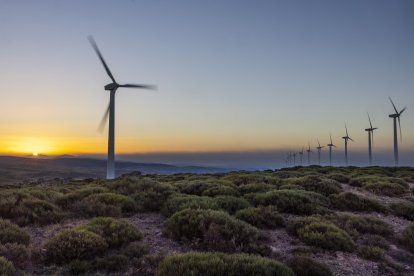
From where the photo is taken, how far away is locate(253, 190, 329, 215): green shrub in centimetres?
1635

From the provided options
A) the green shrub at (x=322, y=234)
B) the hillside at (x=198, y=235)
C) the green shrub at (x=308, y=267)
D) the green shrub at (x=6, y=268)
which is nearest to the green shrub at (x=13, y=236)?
the hillside at (x=198, y=235)

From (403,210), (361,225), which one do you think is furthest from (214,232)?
(403,210)

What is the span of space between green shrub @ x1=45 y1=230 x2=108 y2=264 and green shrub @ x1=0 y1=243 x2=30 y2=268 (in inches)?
21.9

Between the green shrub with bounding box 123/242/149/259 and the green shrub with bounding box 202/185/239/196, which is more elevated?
the green shrub with bounding box 202/185/239/196

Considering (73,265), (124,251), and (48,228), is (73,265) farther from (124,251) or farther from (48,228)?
(48,228)

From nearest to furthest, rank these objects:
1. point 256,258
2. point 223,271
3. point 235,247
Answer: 1. point 223,271
2. point 256,258
3. point 235,247

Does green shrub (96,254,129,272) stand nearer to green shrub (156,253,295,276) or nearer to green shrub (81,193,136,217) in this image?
green shrub (156,253,295,276)

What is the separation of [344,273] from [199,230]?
4.56 m

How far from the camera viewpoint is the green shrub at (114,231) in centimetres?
1127

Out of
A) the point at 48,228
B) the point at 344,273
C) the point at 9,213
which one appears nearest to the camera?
the point at 344,273

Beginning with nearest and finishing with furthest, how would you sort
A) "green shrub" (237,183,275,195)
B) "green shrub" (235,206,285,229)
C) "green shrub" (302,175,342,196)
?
"green shrub" (235,206,285,229)
"green shrub" (237,183,275,195)
"green shrub" (302,175,342,196)

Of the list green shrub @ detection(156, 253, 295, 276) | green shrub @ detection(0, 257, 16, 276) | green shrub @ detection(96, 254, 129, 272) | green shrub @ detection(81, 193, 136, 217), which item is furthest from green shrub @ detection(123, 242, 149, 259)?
green shrub @ detection(81, 193, 136, 217)

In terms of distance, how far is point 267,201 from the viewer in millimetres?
17250

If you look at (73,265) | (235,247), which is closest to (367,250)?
(235,247)
